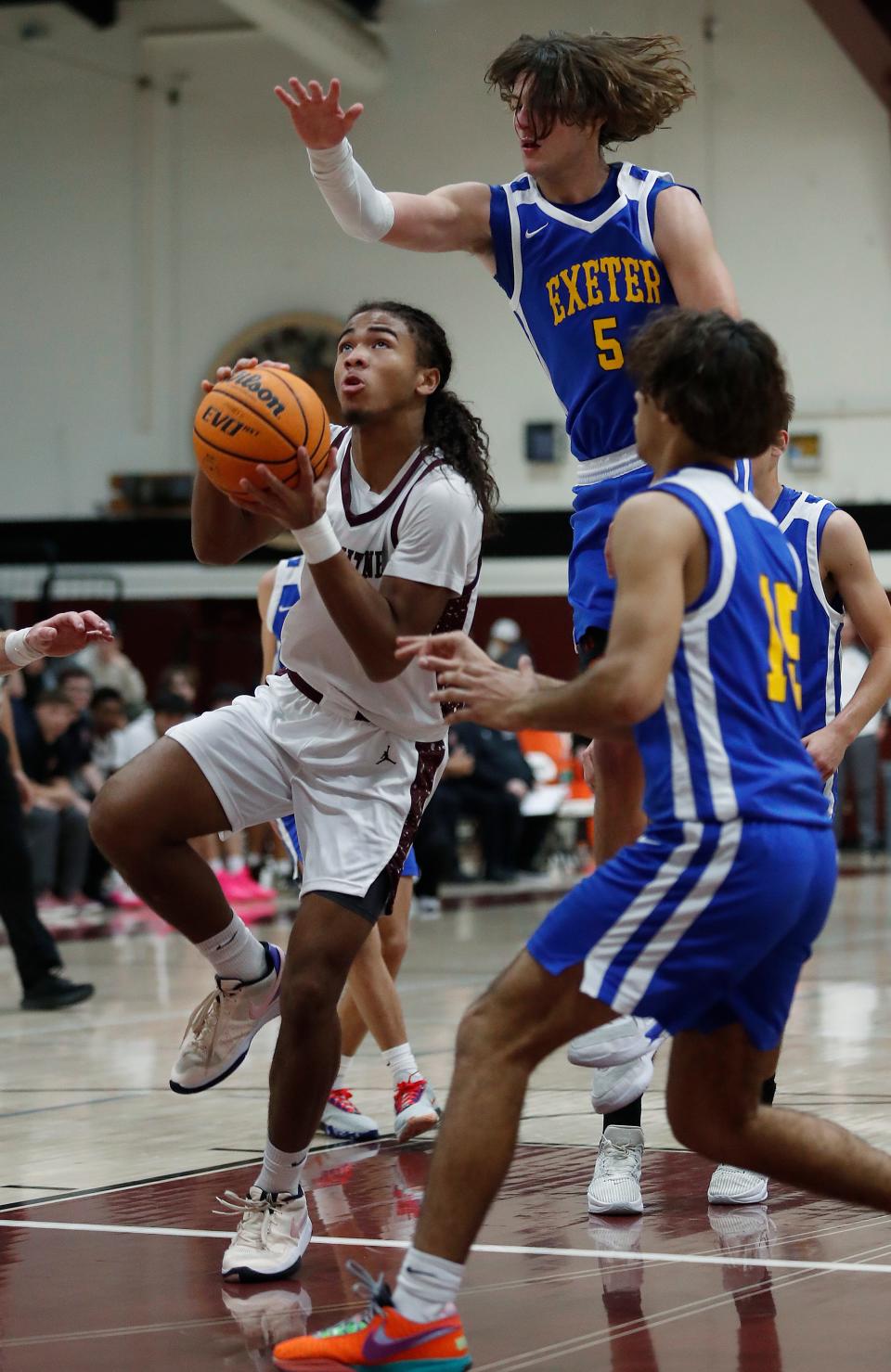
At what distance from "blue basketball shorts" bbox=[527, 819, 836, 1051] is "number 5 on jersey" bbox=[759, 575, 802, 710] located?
23 centimetres

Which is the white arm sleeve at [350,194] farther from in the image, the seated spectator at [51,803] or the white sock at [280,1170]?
the seated spectator at [51,803]

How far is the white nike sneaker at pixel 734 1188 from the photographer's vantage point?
3.94 meters

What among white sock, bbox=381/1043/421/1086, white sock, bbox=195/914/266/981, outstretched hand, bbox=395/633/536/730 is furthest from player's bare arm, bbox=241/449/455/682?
white sock, bbox=381/1043/421/1086

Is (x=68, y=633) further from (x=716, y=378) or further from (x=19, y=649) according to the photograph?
(x=716, y=378)

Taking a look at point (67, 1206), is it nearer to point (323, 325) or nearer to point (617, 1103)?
point (617, 1103)

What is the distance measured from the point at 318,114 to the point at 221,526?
86cm


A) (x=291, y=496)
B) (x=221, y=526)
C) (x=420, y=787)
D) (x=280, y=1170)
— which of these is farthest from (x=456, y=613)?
(x=280, y=1170)

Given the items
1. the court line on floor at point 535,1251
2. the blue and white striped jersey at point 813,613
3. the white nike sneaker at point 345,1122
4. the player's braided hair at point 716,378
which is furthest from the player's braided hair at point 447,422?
the white nike sneaker at point 345,1122

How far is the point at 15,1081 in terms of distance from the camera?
579 centimetres

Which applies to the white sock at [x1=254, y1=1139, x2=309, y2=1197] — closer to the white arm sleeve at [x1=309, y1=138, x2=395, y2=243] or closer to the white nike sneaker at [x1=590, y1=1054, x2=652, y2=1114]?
the white nike sneaker at [x1=590, y1=1054, x2=652, y2=1114]

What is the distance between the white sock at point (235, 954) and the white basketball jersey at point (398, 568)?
514 millimetres

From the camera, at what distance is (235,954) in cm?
375

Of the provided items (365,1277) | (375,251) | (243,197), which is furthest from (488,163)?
(365,1277)

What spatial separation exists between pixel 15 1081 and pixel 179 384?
15647mm
